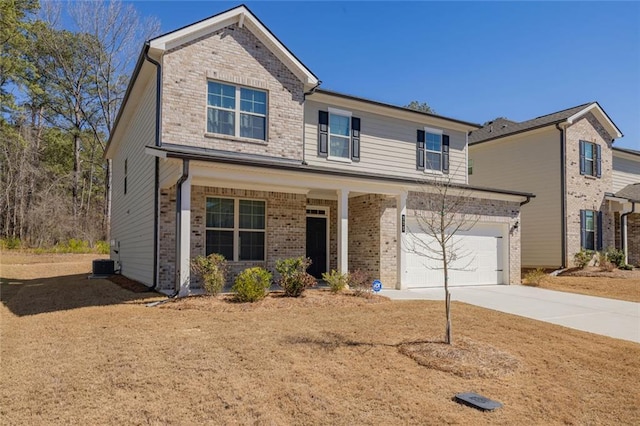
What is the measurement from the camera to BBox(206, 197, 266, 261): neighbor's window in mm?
12088

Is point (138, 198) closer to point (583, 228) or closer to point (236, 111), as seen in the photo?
point (236, 111)

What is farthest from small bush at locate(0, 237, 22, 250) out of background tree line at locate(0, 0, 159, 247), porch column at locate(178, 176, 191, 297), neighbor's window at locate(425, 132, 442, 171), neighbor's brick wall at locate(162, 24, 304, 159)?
neighbor's window at locate(425, 132, 442, 171)

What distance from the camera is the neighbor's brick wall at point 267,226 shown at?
11133 mm

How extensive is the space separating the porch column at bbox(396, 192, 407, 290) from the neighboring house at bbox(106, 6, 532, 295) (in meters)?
0.03

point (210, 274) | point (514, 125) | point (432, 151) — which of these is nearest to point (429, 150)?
point (432, 151)

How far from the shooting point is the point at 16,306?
9852mm

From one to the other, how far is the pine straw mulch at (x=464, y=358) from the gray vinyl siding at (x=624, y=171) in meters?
21.9

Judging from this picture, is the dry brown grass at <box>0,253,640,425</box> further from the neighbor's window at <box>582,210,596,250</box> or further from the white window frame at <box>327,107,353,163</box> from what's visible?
the neighbor's window at <box>582,210,596,250</box>

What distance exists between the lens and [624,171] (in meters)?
24.1

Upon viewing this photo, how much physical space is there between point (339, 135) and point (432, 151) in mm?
4181

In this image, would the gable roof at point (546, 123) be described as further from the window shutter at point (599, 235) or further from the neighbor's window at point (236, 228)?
the neighbor's window at point (236, 228)

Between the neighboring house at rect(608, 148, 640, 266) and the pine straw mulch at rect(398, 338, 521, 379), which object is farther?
the neighboring house at rect(608, 148, 640, 266)

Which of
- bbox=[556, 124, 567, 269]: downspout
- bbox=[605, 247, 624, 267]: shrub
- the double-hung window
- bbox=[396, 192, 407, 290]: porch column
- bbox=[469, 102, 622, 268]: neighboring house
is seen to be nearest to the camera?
the double-hung window

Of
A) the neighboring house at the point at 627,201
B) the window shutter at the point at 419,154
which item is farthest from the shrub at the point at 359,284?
the neighboring house at the point at 627,201
